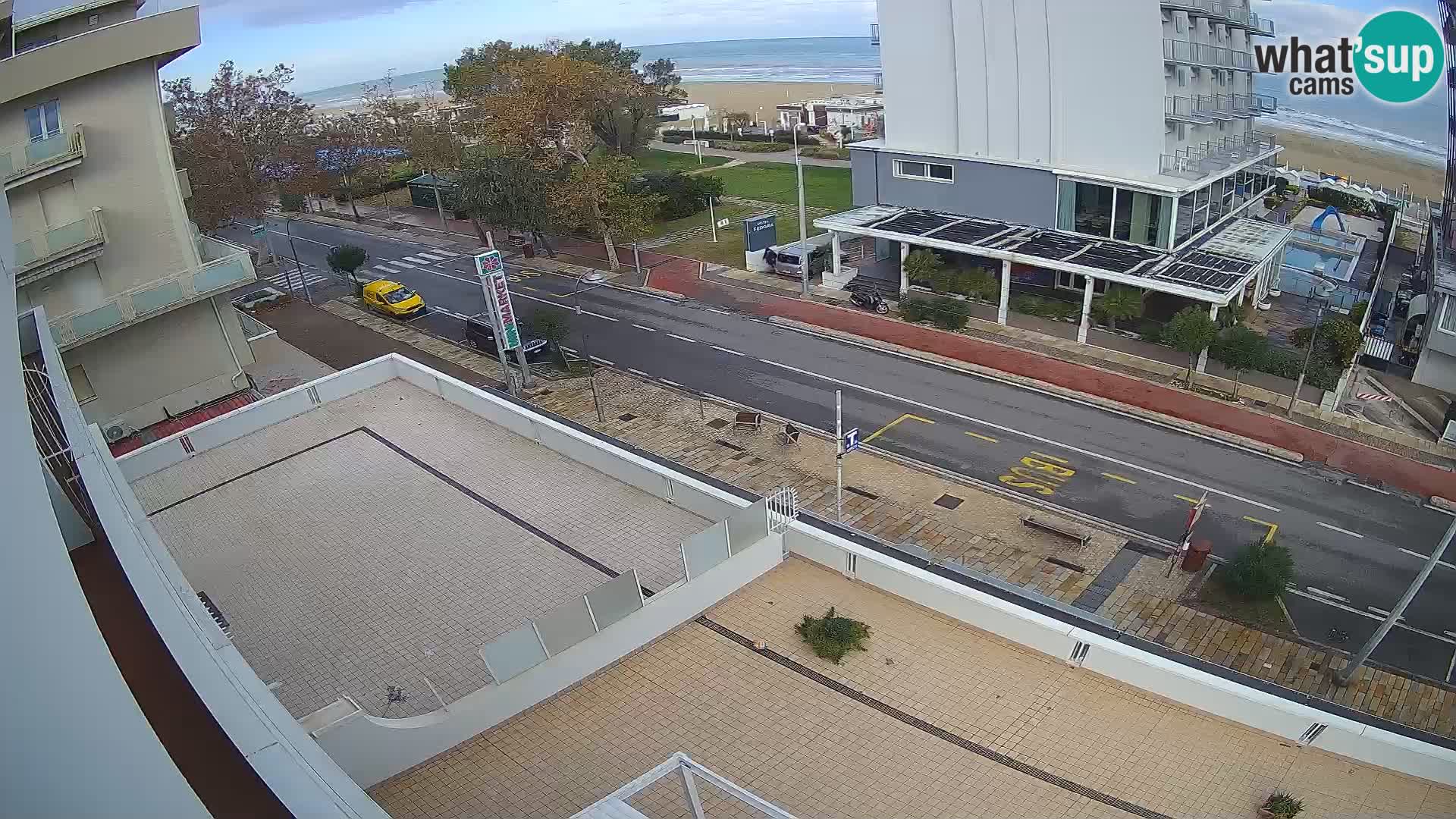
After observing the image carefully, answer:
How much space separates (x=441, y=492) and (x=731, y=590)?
663cm

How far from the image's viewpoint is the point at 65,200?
80.3 ft

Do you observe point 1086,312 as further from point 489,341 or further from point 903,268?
point 489,341

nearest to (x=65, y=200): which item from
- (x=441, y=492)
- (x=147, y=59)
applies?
(x=147, y=59)

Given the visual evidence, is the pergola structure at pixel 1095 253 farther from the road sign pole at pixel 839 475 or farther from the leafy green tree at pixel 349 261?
the leafy green tree at pixel 349 261

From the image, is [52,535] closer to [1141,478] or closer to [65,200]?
[1141,478]

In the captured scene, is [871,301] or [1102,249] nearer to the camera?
[1102,249]

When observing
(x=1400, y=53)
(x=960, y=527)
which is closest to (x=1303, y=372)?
(x=960, y=527)

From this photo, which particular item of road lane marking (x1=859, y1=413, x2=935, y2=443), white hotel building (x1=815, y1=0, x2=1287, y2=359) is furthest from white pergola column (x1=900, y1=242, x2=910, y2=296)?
road lane marking (x1=859, y1=413, x2=935, y2=443)

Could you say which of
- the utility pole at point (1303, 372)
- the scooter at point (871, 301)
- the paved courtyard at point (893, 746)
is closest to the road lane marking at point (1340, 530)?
the utility pole at point (1303, 372)

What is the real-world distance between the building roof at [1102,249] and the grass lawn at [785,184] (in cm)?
1240

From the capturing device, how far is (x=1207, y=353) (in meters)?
27.5

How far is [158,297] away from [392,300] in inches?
509

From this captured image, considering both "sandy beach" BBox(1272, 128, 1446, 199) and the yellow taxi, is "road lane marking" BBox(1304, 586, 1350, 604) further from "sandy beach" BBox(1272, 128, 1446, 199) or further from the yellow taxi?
"sandy beach" BBox(1272, 128, 1446, 199)

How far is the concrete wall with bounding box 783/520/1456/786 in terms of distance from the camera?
9.54 metres
